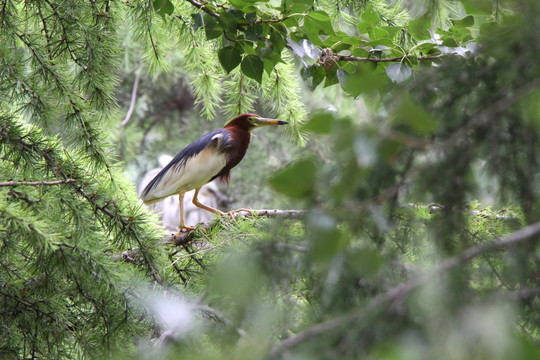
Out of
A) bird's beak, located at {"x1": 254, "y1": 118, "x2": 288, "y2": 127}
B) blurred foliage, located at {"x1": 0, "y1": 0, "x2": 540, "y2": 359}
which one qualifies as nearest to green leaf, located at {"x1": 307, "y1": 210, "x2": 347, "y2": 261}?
blurred foliage, located at {"x1": 0, "y1": 0, "x2": 540, "y2": 359}

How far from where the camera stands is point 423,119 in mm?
336

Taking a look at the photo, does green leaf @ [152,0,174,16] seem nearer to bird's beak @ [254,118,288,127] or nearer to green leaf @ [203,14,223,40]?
green leaf @ [203,14,223,40]

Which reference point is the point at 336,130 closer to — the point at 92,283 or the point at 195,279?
the point at 92,283

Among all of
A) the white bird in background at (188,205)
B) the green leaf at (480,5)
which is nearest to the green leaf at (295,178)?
the green leaf at (480,5)

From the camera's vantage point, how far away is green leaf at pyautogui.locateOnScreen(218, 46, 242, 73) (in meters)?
1.03

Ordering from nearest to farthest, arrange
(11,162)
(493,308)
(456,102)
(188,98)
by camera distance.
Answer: (493,308)
(456,102)
(11,162)
(188,98)

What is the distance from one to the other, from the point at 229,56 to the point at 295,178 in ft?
2.28

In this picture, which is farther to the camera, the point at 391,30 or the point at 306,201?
the point at 391,30

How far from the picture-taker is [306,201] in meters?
0.40

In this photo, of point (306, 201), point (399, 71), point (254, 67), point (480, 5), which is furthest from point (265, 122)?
point (306, 201)

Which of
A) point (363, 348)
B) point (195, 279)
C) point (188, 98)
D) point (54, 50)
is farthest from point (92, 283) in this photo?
point (188, 98)

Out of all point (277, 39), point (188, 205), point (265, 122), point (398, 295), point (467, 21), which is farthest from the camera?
point (188, 205)

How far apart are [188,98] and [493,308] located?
16.7 ft

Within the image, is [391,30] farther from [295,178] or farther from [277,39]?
[295,178]
